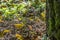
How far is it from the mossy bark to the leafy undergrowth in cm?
144

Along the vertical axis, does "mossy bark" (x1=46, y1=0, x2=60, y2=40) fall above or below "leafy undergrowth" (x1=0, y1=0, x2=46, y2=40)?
above

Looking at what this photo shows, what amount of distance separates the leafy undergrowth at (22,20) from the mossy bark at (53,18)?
1.44 m

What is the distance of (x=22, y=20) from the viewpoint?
6.00m

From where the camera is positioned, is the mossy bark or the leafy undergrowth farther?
the leafy undergrowth

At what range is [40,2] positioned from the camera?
7469 millimetres

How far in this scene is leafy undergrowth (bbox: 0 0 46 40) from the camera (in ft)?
17.2

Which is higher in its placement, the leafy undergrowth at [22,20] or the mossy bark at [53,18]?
the mossy bark at [53,18]

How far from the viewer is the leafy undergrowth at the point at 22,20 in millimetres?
5228

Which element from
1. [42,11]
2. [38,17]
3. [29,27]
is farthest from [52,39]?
[42,11]

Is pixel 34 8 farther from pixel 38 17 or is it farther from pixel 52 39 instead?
pixel 52 39

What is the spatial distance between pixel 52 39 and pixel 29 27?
2641 millimetres

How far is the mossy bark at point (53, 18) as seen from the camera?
2.70m

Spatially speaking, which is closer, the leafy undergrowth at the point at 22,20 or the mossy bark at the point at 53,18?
the mossy bark at the point at 53,18

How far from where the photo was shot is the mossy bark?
8.85 ft
